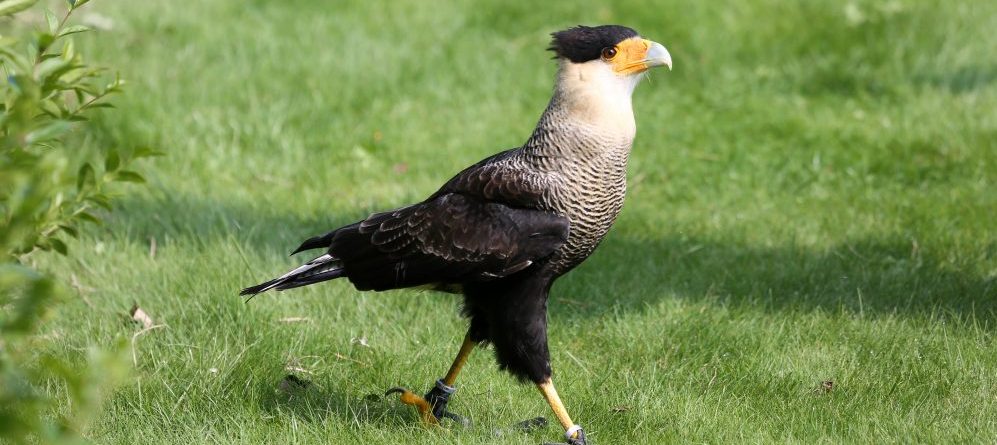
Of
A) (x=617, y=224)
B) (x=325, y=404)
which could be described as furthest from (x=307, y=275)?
(x=617, y=224)

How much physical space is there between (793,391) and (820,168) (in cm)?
276

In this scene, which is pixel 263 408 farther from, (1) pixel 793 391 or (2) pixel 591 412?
(1) pixel 793 391

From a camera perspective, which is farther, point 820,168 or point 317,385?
point 820,168

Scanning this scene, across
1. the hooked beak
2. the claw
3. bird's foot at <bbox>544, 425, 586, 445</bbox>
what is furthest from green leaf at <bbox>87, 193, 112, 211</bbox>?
the hooked beak

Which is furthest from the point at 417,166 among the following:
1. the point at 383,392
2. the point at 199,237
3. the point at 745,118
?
the point at 383,392

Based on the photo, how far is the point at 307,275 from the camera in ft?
12.1

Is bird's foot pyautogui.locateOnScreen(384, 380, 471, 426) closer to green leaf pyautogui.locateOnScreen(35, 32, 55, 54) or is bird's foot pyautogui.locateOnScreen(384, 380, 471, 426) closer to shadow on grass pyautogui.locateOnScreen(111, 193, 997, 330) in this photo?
shadow on grass pyautogui.locateOnScreen(111, 193, 997, 330)

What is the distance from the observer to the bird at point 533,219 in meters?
3.42

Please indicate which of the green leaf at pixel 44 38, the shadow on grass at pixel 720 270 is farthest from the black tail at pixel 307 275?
the green leaf at pixel 44 38

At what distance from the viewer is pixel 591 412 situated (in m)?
3.84

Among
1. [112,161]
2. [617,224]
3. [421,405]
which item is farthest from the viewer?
[617,224]

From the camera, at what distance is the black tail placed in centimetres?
363

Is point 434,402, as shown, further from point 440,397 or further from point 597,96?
point 597,96

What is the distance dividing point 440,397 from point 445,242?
1.99ft
